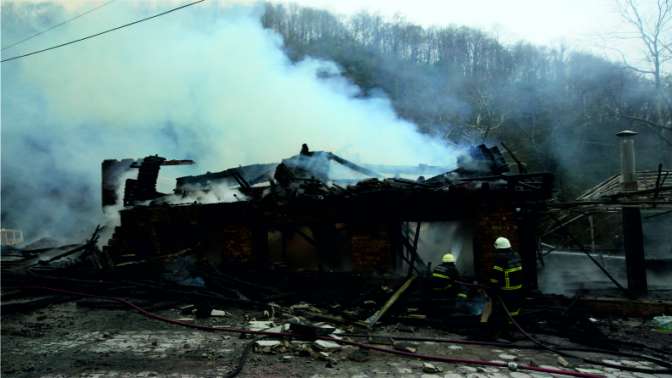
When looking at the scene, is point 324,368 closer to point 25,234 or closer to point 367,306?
point 367,306

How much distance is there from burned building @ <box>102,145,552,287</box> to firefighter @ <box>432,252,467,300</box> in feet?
4.09

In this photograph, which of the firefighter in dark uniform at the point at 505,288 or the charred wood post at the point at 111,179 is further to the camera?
the charred wood post at the point at 111,179

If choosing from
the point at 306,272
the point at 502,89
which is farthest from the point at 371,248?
the point at 502,89

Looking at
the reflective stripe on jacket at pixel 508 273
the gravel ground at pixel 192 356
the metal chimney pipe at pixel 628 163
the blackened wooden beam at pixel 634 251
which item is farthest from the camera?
the metal chimney pipe at pixel 628 163

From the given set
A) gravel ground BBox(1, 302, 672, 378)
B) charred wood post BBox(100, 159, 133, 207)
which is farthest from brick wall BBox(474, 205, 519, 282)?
charred wood post BBox(100, 159, 133, 207)

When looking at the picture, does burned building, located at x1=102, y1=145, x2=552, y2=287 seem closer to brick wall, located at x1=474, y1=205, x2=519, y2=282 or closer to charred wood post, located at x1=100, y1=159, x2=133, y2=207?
brick wall, located at x1=474, y1=205, x2=519, y2=282

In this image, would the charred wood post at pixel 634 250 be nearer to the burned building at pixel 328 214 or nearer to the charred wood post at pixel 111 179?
the burned building at pixel 328 214

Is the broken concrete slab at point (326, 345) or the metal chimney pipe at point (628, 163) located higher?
the metal chimney pipe at point (628, 163)

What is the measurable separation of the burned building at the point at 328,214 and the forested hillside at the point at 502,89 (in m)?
13.9

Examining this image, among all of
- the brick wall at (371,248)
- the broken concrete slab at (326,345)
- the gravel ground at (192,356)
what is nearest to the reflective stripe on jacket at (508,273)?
the gravel ground at (192,356)

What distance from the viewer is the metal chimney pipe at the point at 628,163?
1149cm

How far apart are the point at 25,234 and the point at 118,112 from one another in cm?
723

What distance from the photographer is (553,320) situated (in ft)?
25.7

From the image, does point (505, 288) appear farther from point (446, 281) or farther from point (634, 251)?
point (634, 251)
